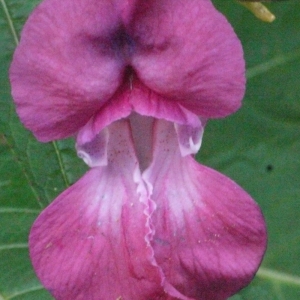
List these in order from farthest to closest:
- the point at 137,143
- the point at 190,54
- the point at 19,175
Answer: the point at 19,175 < the point at 137,143 < the point at 190,54

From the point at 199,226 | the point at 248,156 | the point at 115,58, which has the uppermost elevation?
the point at 115,58

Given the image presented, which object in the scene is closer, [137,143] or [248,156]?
[137,143]

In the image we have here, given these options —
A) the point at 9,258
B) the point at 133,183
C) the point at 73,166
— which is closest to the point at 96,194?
the point at 133,183

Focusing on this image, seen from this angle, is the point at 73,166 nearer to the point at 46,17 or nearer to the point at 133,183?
the point at 133,183

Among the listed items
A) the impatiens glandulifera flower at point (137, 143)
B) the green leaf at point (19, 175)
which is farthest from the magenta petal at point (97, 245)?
the green leaf at point (19, 175)

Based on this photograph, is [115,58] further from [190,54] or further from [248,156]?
[248,156]

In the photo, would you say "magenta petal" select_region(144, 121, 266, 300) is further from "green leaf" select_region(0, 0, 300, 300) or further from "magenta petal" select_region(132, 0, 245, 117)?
"green leaf" select_region(0, 0, 300, 300)

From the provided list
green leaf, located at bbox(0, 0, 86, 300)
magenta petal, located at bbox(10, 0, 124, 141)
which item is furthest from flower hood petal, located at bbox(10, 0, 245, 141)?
green leaf, located at bbox(0, 0, 86, 300)

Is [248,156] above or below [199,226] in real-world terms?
below

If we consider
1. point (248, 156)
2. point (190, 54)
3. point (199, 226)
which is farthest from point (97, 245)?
point (248, 156)
